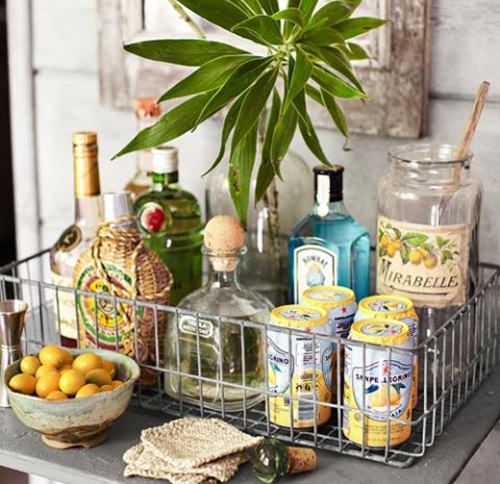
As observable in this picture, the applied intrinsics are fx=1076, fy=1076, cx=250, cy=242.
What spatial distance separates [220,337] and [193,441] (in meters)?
0.12

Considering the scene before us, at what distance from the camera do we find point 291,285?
1.36m

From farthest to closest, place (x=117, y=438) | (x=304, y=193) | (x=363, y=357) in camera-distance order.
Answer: (x=304, y=193) < (x=117, y=438) < (x=363, y=357)

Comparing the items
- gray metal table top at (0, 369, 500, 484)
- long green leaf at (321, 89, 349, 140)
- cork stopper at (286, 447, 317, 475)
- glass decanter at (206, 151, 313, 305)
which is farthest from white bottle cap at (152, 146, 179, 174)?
cork stopper at (286, 447, 317, 475)

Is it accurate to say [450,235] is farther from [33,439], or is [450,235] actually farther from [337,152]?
[33,439]

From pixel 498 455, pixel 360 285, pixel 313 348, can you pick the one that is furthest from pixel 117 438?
pixel 498 455

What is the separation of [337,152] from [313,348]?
1.48 ft

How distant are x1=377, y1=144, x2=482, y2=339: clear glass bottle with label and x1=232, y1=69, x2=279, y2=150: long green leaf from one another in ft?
0.60

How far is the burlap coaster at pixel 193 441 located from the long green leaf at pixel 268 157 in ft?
0.93

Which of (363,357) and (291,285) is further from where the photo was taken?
(291,285)

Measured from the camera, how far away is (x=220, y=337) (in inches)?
47.9

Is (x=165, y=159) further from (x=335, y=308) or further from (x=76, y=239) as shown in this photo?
(x=335, y=308)

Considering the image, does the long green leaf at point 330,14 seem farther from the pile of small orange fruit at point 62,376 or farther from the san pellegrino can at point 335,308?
the pile of small orange fruit at point 62,376

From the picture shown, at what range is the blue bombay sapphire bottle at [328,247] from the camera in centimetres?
131

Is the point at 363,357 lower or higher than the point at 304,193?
lower
